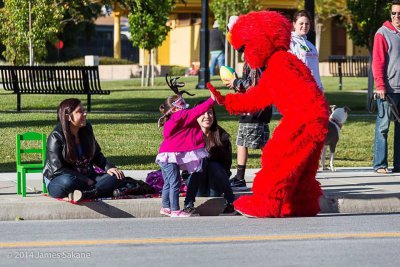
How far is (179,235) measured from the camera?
887 centimetres

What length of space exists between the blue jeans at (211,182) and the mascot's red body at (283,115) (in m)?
0.48

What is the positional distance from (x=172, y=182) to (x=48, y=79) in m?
12.2

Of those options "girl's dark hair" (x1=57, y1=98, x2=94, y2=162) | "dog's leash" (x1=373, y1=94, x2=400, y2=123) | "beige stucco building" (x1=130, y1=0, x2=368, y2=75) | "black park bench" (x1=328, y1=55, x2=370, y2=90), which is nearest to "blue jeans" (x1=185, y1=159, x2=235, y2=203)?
"girl's dark hair" (x1=57, y1=98, x2=94, y2=162)

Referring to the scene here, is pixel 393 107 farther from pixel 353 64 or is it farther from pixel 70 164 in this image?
pixel 353 64

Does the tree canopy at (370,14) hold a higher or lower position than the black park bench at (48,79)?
higher

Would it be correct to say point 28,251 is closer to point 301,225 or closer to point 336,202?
point 301,225

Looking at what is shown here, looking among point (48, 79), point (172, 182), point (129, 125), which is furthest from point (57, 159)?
point (48, 79)

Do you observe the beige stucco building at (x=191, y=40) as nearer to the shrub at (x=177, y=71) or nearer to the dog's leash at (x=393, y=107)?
the shrub at (x=177, y=71)

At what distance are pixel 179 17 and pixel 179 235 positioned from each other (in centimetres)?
4435

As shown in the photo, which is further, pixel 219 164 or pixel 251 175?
pixel 251 175

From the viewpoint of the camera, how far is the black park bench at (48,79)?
838 inches

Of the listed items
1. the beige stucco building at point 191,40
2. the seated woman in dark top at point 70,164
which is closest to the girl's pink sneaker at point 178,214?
the seated woman in dark top at point 70,164

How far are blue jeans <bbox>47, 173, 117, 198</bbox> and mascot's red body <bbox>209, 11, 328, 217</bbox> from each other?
1274mm

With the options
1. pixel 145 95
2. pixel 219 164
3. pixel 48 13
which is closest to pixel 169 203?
pixel 219 164
